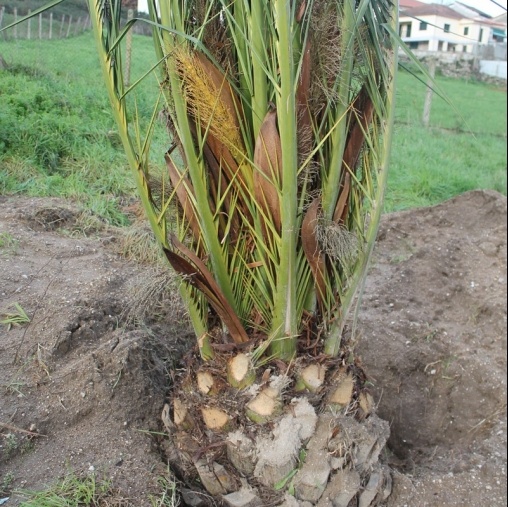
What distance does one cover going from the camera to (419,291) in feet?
14.4

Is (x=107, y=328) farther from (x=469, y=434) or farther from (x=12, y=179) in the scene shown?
(x=469, y=434)

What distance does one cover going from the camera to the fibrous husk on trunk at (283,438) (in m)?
2.09

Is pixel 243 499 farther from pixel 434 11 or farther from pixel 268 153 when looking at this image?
pixel 434 11

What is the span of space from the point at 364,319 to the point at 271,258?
1.93 m

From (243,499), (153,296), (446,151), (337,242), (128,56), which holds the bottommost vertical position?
(243,499)

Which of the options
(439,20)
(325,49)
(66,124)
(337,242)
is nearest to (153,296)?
(337,242)

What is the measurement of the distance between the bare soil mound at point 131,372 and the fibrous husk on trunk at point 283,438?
0.86ft

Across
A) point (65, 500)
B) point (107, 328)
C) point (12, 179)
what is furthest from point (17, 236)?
point (65, 500)

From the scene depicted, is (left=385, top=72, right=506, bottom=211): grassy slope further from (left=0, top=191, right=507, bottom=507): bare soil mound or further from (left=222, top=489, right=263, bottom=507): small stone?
(left=222, top=489, right=263, bottom=507): small stone

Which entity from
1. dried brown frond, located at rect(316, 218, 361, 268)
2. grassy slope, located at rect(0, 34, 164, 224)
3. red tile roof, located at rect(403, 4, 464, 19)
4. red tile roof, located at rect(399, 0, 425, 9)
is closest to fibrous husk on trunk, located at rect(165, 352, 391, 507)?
dried brown frond, located at rect(316, 218, 361, 268)

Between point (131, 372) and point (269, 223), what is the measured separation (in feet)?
3.14

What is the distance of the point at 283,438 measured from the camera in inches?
81.9

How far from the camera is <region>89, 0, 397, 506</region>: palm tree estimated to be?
1858mm

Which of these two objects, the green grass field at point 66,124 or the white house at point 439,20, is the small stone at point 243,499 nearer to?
the green grass field at point 66,124
